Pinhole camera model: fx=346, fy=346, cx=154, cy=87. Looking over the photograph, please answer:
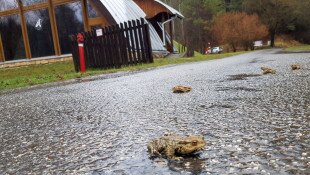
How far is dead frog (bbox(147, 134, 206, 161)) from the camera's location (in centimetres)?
178

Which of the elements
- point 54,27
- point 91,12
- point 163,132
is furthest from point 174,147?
point 54,27

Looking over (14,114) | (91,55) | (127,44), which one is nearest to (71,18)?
(91,55)

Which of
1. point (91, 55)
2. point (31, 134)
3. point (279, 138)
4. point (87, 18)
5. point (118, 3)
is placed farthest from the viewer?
point (118, 3)

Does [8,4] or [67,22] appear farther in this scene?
[8,4]

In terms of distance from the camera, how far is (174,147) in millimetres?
A: 1791

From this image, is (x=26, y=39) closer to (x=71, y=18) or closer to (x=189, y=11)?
(x=71, y=18)

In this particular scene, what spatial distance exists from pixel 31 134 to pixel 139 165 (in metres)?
1.45

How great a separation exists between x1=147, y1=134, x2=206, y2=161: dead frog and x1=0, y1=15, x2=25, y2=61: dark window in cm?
1900

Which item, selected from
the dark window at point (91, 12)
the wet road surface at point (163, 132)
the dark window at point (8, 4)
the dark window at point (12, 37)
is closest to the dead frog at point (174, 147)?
the wet road surface at point (163, 132)

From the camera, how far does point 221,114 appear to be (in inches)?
116

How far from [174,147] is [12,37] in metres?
19.8

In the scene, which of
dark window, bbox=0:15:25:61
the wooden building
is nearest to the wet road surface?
the wooden building

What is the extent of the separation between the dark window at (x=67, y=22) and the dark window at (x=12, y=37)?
2626 mm

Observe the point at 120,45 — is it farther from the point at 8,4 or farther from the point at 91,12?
the point at 8,4
